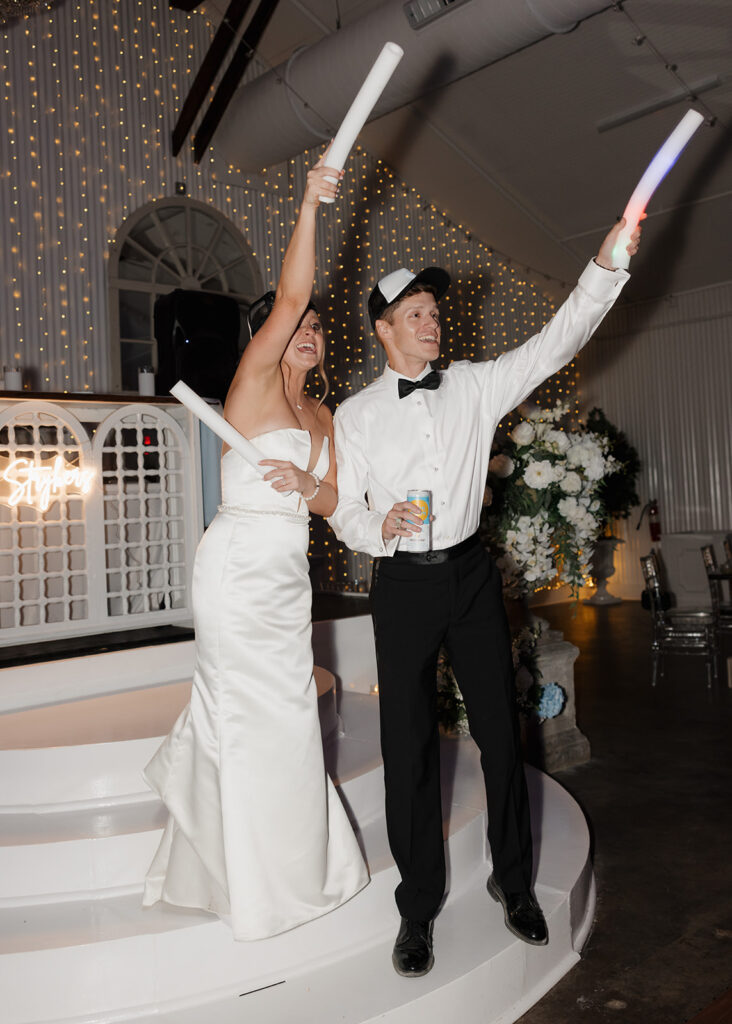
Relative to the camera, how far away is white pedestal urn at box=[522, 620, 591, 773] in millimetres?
4504

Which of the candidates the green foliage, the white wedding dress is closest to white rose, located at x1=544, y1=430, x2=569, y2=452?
the white wedding dress

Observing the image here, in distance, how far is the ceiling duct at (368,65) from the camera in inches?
228

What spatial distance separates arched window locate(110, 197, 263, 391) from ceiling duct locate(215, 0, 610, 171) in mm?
730

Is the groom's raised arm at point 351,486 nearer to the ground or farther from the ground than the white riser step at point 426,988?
farther from the ground

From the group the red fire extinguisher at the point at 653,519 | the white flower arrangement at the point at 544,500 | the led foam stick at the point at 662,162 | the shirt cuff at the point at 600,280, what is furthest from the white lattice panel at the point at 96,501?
the red fire extinguisher at the point at 653,519

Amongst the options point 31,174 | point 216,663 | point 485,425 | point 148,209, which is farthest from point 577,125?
point 216,663

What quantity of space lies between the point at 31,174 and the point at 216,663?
5848 mm

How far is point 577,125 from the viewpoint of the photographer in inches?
320

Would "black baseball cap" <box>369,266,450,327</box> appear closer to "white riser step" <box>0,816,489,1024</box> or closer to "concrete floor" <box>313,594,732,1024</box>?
"white riser step" <box>0,816,489,1024</box>

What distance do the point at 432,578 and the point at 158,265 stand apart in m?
6.11

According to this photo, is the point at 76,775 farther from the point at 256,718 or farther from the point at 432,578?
the point at 432,578

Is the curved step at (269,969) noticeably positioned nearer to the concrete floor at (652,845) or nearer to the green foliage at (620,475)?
the concrete floor at (652,845)

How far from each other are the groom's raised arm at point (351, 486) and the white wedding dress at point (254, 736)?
0.40 feet

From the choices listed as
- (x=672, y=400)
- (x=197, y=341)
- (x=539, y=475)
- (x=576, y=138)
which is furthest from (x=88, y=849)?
(x=672, y=400)
